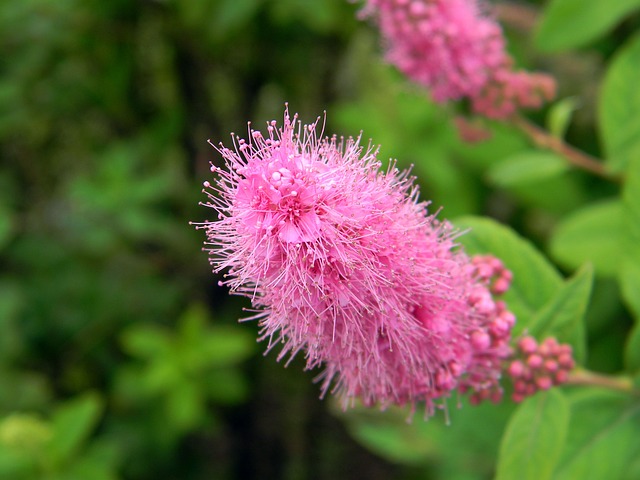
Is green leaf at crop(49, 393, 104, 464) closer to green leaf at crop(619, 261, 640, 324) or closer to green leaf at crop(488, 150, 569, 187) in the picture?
green leaf at crop(488, 150, 569, 187)

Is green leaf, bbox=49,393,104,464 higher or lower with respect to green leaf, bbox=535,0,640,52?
lower

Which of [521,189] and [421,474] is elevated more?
[521,189]

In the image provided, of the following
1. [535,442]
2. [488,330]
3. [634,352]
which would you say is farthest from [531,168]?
[535,442]

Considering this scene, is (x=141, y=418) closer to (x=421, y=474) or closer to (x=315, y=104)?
(x=421, y=474)

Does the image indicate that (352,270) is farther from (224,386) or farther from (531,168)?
(224,386)

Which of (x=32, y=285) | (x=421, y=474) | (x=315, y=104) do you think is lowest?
(x=421, y=474)

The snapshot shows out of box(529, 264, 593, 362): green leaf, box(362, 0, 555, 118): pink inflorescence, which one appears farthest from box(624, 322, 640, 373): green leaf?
box(362, 0, 555, 118): pink inflorescence

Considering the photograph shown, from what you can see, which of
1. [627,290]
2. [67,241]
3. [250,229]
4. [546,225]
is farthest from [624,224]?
[67,241]
